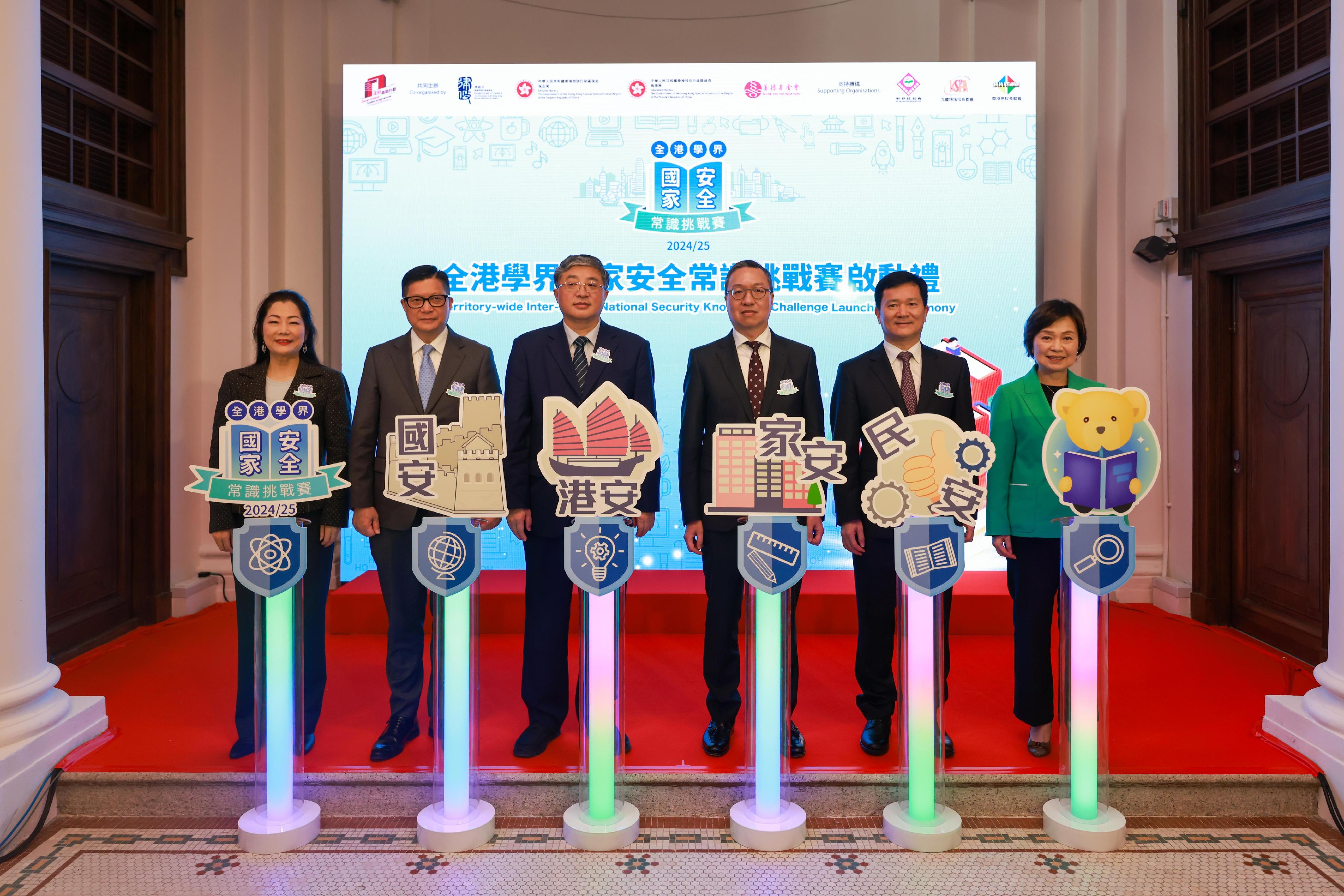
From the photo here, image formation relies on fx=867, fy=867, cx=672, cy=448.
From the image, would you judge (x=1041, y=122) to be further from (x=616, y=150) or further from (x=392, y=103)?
(x=392, y=103)

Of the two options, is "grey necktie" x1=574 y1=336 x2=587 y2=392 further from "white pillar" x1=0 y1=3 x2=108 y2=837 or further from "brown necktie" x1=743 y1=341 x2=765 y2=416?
"white pillar" x1=0 y1=3 x2=108 y2=837

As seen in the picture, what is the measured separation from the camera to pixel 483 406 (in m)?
2.31

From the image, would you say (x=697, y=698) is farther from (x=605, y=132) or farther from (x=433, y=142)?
(x=433, y=142)

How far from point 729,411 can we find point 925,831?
4.17 feet

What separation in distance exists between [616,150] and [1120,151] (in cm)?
260

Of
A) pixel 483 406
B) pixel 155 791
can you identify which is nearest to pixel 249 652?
pixel 155 791

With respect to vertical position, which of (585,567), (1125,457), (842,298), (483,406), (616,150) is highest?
(616,150)

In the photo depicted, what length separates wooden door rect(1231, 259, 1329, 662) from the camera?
358 centimetres

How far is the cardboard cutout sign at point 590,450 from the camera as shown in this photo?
2.31 meters

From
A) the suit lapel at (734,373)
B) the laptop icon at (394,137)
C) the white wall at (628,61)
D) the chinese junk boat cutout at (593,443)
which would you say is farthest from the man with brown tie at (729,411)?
the white wall at (628,61)

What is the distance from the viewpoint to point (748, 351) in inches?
103

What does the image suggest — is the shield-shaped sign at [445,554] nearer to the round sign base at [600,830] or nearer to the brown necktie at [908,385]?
the round sign base at [600,830]

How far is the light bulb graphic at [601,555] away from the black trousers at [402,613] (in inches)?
25.3

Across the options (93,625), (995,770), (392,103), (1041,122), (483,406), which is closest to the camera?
(483,406)
